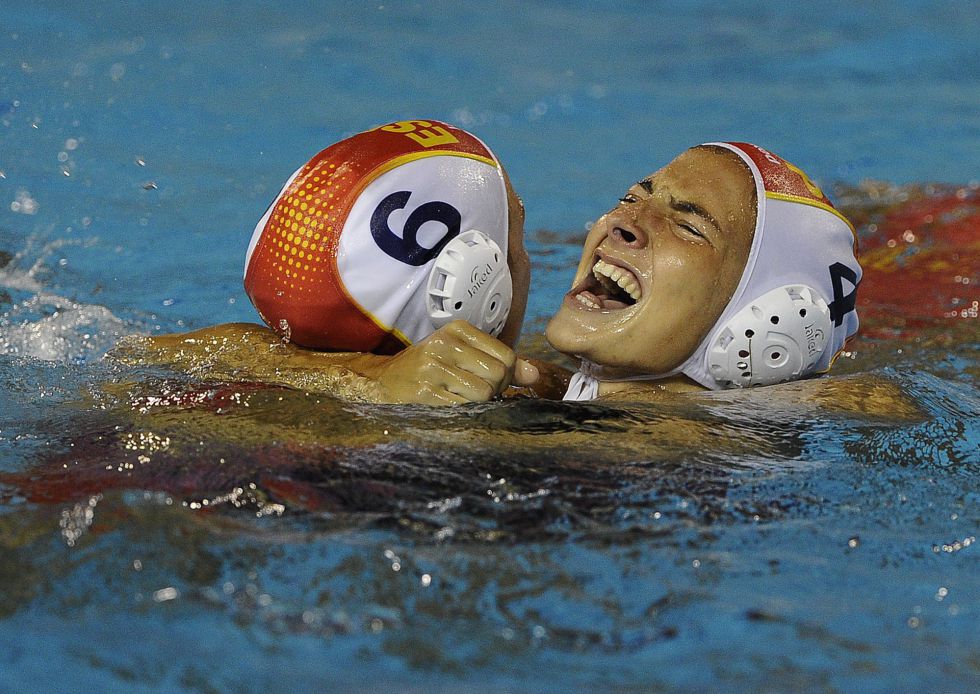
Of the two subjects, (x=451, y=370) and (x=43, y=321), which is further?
(x=43, y=321)

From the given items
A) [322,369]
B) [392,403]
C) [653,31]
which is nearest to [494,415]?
[392,403]

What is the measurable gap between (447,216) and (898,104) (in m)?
6.38

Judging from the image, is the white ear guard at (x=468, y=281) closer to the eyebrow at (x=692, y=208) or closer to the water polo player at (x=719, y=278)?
the water polo player at (x=719, y=278)

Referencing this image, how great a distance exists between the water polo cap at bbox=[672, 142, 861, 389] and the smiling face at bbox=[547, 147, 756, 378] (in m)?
0.04

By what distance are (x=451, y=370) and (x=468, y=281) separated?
29 centimetres

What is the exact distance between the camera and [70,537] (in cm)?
234

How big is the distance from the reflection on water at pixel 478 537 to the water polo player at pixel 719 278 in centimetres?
14

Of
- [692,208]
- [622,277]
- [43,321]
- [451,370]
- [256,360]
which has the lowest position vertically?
[43,321]

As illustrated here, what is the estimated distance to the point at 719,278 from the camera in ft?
11.3

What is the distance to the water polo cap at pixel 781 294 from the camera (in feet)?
11.2

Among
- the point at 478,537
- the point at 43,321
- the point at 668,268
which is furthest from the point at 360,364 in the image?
the point at 43,321

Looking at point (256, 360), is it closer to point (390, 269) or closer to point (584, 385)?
point (390, 269)

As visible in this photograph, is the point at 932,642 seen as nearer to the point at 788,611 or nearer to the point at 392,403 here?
the point at 788,611

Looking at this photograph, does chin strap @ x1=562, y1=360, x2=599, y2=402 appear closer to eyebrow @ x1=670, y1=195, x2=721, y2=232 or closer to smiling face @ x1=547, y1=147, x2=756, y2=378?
smiling face @ x1=547, y1=147, x2=756, y2=378
